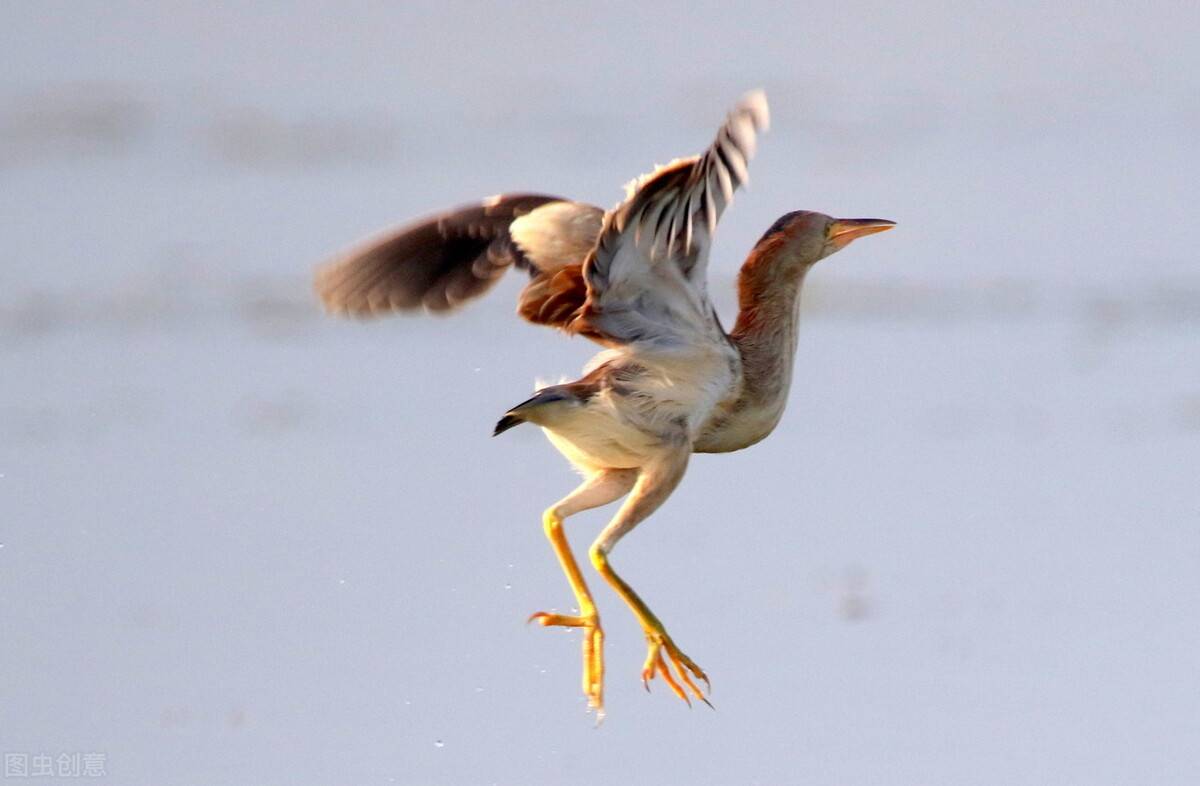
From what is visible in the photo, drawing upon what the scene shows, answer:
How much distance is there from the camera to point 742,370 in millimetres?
6066

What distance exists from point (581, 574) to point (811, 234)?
3.81 feet

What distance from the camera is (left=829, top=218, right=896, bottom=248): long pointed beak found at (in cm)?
638

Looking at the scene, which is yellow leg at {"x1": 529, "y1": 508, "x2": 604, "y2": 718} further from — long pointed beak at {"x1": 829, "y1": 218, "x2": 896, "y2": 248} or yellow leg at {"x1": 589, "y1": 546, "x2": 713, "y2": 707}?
long pointed beak at {"x1": 829, "y1": 218, "x2": 896, "y2": 248}

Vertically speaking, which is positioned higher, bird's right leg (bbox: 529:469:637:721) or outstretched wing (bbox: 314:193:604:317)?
outstretched wing (bbox: 314:193:604:317)

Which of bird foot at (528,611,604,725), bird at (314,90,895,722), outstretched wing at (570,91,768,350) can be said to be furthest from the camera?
bird foot at (528,611,604,725)

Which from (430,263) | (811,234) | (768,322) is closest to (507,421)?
(768,322)

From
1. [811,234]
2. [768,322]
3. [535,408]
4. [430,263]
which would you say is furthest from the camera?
[430,263]

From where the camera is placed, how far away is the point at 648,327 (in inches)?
227

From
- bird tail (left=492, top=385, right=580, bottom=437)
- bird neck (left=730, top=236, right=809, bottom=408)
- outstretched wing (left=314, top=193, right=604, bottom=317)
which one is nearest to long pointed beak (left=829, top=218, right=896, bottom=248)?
bird neck (left=730, top=236, right=809, bottom=408)

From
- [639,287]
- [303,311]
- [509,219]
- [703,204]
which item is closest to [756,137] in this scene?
[703,204]

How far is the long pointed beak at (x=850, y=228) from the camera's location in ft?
20.9

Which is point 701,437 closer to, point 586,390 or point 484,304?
point 586,390

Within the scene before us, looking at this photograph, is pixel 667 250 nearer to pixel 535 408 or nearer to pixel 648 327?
pixel 648 327

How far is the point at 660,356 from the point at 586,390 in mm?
213
